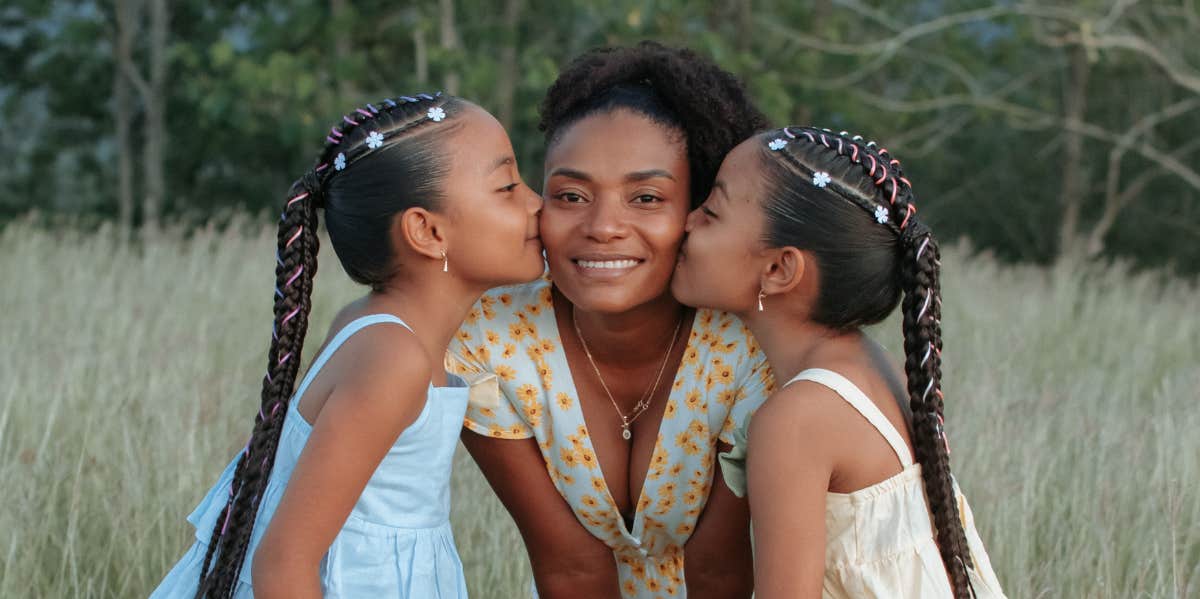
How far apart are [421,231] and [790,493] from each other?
34.8 inches

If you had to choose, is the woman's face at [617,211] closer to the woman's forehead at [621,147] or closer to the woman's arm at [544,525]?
the woman's forehead at [621,147]

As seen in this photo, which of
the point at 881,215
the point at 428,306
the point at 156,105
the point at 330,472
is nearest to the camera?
the point at 330,472

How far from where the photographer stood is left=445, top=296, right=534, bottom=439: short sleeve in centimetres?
277

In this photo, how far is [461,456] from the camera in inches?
157

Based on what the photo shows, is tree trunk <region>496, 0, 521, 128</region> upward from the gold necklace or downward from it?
upward

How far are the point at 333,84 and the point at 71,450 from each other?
28.8ft

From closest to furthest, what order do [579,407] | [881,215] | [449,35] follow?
1. [881,215]
2. [579,407]
3. [449,35]

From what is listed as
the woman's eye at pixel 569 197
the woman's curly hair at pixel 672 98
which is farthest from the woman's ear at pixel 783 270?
the woman's eye at pixel 569 197

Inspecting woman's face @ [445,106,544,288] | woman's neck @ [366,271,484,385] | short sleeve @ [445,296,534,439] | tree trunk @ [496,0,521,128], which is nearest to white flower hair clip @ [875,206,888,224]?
woman's face @ [445,106,544,288]

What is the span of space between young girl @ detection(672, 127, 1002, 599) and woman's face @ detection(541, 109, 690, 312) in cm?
13

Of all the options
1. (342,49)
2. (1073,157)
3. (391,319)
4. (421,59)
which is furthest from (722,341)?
(1073,157)

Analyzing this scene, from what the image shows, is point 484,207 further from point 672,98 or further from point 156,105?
point 156,105

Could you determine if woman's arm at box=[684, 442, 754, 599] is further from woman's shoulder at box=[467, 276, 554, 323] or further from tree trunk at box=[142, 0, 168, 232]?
tree trunk at box=[142, 0, 168, 232]

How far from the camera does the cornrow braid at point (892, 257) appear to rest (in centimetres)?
221
